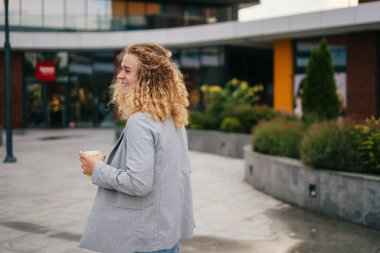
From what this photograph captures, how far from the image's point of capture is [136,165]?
8.54 feet

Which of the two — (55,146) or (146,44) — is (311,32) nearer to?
(55,146)

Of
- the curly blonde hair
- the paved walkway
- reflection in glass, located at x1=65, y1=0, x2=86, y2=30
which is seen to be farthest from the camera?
reflection in glass, located at x1=65, y1=0, x2=86, y2=30

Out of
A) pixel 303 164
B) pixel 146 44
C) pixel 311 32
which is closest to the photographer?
pixel 146 44

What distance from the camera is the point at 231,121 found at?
15789mm

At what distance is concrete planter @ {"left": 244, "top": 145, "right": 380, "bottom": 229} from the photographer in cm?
670

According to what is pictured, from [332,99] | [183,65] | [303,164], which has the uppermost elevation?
[183,65]

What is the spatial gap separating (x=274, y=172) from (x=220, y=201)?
45.4 inches

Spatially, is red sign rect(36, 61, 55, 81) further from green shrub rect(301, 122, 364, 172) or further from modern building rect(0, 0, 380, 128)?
green shrub rect(301, 122, 364, 172)

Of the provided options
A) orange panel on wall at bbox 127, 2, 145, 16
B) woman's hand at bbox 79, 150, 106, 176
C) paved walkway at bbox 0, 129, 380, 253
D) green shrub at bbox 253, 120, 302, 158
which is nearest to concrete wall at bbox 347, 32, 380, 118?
green shrub at bbox 253, 120, 302, 158

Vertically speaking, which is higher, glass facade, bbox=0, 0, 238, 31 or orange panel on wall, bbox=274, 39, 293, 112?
glass facade, bbox=0, 0, 238, 31

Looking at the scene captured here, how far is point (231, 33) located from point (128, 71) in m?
20.4

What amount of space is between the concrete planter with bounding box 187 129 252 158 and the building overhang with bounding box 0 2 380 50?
20.3 ft

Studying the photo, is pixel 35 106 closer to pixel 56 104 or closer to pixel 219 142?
pixel 56 104

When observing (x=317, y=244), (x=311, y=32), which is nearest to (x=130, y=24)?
(x=311, y=32)
